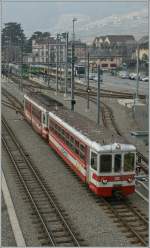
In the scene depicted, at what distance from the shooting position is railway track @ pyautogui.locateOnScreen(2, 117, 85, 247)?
41.3ft

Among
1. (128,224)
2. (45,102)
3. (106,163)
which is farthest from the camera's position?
(45,102)

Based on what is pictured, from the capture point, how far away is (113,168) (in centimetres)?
1559

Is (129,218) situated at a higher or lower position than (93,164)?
lower

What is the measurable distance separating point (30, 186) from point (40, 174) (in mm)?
1832

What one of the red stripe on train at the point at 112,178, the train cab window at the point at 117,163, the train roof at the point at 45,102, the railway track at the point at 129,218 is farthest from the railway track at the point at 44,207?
the train roof at the point at 45,102

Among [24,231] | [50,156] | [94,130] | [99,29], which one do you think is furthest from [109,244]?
[99,29]

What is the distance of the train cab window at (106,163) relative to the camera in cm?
1550

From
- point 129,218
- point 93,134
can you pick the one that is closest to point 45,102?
point 93,134

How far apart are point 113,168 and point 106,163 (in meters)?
0.28

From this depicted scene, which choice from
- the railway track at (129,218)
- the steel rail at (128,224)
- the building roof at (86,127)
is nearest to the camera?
the steel rail at (128,224)

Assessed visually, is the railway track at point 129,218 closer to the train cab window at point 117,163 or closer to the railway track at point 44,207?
the train cab window at point 117,163

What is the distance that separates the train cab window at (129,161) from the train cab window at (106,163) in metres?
0.52

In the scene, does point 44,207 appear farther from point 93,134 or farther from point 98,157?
point 93,134

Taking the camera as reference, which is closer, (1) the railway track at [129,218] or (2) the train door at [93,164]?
(1) the railway track at [129,218]
